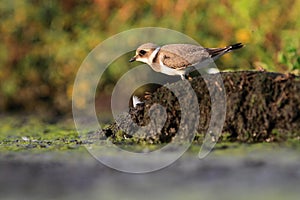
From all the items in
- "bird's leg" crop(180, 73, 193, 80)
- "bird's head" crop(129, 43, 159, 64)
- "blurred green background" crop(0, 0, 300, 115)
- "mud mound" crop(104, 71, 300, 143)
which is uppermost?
"blurred green background" crop(0, 0, 300, 115)

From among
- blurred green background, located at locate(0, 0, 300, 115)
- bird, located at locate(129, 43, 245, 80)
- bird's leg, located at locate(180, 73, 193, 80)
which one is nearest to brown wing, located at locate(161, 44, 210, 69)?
bird, located at locate(129, 43, 245, 80)

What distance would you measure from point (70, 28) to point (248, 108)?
16.5 ft

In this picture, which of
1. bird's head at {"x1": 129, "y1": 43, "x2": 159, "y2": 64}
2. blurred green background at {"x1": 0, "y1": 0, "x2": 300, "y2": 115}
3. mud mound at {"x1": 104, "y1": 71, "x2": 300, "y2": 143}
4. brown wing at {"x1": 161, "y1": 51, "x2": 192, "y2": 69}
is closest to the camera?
mud mound at {"x1": 104, "y1": 71, "x2": 300, "y2": 143}

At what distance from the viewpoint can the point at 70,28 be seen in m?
12.9

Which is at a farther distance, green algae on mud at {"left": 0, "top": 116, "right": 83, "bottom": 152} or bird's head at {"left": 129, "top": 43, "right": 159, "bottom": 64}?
bird's head at {"left": 129, "top": 43, "right": 159, "bottom": 64}

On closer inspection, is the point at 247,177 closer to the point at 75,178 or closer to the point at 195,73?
the point at 75,178

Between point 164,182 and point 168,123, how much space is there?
1354 mm

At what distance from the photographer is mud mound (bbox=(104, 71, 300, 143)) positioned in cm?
841

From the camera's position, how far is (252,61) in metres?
11.9

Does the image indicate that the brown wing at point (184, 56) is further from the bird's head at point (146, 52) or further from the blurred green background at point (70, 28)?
the blurred green background at point (70, 28)

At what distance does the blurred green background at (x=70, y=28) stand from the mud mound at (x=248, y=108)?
3569mm

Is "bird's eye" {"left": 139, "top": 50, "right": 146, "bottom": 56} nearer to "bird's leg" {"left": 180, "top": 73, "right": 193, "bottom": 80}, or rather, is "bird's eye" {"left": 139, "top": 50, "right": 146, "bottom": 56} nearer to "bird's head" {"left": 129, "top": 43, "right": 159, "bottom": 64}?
"bird's head" {"left": 129, "top": 43, "right": 159, "bottom": 64}

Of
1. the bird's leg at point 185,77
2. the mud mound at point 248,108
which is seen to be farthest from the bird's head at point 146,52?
the mud mound at point 248,108

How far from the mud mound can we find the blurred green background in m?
3.57
